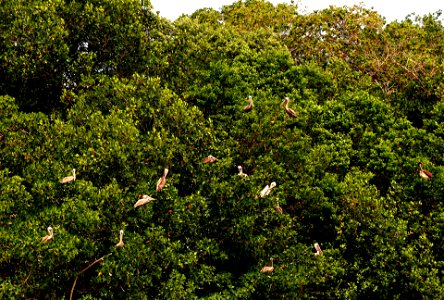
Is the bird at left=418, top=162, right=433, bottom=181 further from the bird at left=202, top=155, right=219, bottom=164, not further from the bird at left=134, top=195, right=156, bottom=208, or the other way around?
the bird at left=134, top=195, right=156, bottom=208

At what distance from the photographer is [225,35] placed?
20547mm

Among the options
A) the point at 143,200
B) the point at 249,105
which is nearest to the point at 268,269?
the point at 143,200

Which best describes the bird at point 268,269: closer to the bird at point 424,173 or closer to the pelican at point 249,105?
the pelican at point 249,105

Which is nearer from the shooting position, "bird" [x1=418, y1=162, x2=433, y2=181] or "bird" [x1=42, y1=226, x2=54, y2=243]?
"bird" [x1=42, y1=226, x2=54, y2=243]

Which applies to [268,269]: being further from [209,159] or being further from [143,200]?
[143,200]

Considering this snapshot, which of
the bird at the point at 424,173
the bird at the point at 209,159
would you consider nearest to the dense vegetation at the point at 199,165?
the bird at the point at 209,159

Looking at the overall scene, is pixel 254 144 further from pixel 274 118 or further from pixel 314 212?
pixel 314 212

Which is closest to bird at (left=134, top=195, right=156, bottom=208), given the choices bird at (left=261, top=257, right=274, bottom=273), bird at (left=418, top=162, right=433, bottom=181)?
bird at (left=261, top=257, right=274, bottom=273)

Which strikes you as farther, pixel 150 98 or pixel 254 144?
pixel 254 144

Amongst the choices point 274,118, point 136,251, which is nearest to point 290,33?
point 274,118

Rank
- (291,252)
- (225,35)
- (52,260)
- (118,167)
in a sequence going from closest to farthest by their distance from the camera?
(52,260) < (118,167) < (291,252) < (225,35)

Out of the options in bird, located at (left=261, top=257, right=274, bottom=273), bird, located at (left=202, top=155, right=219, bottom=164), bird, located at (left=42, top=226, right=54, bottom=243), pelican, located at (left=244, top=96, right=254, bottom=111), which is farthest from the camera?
pelican, located at (left=244, top=96, right=254, bottom=111)

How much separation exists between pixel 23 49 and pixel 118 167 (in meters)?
4.13

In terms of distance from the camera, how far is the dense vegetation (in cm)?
1146
